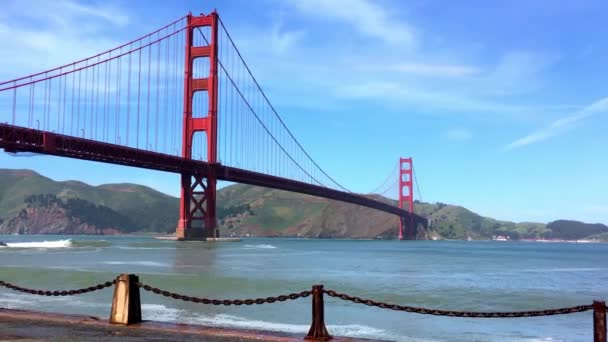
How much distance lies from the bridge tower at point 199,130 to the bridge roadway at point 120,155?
1.97m

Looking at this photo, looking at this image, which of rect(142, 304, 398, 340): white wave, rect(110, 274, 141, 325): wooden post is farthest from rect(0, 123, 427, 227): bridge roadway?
rect(110, 274, 141, 325): wooden post

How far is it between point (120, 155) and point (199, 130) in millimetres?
15296

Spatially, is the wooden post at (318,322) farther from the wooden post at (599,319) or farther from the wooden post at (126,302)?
the wooden post at (599,319)

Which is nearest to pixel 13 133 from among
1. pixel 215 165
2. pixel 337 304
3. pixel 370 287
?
pixel 215 165

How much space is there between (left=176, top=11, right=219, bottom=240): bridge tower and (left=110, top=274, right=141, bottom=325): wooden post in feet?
198

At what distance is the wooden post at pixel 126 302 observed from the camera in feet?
27.1

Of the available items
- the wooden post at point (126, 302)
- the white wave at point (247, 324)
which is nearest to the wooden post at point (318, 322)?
the wooden post at point (126, 302)

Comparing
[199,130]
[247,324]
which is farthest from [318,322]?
[199,130]

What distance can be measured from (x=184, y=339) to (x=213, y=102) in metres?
64.4

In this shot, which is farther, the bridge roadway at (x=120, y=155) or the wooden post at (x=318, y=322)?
the bridge roadway at (x=120, y=155)

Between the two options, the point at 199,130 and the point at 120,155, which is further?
the point at 199,130

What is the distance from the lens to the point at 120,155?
185 feet

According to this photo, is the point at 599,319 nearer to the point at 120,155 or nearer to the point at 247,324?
the point at 247,324

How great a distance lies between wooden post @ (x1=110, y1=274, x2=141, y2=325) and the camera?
27.1ft
